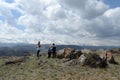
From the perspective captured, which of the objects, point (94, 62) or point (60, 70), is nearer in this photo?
point (60, 70)

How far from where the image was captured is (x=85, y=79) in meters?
30.9

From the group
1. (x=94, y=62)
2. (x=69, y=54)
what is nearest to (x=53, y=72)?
(x=94, y=62)

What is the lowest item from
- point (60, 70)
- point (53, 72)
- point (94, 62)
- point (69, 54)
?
point (53, 72)

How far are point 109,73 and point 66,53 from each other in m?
14.5

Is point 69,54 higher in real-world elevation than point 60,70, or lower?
higher

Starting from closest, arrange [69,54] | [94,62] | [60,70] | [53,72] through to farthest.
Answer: [53,72]
[60,70]
[94,62]
[69,54]

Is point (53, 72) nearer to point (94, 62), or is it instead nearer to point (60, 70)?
point (60, 70)

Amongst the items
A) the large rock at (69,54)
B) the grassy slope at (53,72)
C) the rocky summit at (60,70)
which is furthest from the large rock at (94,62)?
the large rock at (69,54)

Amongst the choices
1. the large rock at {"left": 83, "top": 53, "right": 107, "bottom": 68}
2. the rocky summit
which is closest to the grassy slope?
the rocky summit

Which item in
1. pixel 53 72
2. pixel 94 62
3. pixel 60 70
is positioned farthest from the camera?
pixel 94 62

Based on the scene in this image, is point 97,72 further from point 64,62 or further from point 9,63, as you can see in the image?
point 9,63

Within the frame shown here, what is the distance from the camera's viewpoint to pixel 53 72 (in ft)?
116

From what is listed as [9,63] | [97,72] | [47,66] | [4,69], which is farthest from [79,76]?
[9,63]

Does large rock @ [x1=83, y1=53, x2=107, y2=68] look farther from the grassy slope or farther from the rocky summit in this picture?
the grassy slope
